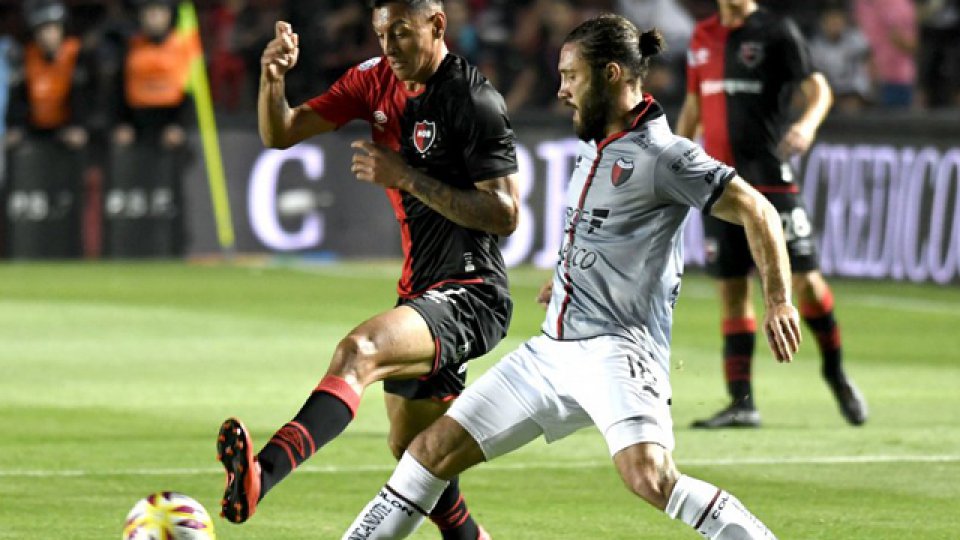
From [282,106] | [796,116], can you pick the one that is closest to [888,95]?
[796,116]

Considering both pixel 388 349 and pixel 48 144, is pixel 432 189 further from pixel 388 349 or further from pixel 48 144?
pixel 48 144

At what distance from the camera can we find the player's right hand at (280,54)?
293 inches

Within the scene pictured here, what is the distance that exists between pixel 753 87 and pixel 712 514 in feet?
17.8

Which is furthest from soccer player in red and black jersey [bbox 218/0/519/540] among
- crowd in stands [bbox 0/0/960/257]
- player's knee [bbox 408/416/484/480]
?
crowd in stands [bbox 0/0/960/257]

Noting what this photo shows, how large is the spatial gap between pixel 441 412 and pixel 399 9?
1.43 metres

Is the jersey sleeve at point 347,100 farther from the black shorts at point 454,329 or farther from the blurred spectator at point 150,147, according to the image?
the blurred spectator at point 150,147

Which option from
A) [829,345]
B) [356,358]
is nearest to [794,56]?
[829,345]

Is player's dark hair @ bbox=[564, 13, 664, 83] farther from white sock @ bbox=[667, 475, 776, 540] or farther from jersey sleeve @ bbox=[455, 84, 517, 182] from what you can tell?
white sock @ bbox=[667, 475, 776, 540]

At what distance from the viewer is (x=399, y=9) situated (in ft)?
24.2

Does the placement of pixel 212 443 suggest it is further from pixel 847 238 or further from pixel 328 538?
pixel 847 238

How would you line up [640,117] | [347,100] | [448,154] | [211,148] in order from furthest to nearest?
[211,148], [347,100], [448,154], [640,117]

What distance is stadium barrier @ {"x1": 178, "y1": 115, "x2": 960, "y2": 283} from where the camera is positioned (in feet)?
61.6

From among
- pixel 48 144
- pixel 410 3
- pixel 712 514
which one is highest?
pixel 410 3

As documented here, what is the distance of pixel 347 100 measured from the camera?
777 centimetres
